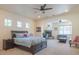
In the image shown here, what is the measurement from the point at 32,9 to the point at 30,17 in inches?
11.5

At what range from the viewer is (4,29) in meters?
3.43

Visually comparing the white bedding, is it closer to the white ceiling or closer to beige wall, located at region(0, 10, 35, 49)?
beige wall, located at region(0, 10, 35, 49)

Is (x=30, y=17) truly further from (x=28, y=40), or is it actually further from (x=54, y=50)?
(x=54, y=50)

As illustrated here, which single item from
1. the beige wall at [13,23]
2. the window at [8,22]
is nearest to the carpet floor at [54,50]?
the beige wall at [13,23]

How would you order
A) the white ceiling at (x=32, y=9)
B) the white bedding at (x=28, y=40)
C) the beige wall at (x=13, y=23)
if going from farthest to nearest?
the white bedding at (x=28, y=40) < the beige wall at (x=13, y=23) < the white ceiling at (x=32, y=9)

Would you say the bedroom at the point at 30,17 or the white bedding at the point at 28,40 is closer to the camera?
the bedroom at the point at 30,17

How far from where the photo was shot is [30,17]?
354 cm

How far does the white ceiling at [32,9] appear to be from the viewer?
128 inches

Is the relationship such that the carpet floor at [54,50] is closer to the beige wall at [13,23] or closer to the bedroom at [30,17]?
the bedroom at [30,17]

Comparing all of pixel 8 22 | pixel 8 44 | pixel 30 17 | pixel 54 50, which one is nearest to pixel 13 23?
pixel 8 22

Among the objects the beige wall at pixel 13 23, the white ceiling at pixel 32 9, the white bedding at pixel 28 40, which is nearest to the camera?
the white ceiling at pixel 32 9

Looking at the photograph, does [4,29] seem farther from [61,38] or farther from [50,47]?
[61,38]

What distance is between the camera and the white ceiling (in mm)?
3258
